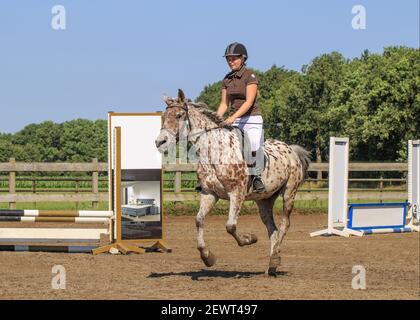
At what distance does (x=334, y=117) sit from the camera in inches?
2594

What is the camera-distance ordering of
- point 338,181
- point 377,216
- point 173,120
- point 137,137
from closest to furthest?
1. point 173,120
2. point 137,137
3. point 338,181
4. point 377,216

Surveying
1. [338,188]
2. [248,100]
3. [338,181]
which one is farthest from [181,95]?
[338,188]

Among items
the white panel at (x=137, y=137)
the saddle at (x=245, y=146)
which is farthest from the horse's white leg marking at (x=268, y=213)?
the white panel at (x=137, y=137)

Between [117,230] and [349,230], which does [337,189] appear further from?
[117,230]

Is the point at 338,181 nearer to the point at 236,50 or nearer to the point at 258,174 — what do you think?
the point at 258,174

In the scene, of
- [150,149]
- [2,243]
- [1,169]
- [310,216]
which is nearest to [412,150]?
[310,216]

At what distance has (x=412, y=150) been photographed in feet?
58.7

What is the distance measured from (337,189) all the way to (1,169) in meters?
10.3

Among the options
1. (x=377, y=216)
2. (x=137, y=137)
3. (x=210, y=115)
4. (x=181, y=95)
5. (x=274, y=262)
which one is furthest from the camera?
(x=377, y=216)

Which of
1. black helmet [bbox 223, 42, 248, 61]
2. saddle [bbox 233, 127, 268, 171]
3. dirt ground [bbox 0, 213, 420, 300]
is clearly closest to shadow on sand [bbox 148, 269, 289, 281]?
dirt ground [bbox 0, 213, 420, 300]

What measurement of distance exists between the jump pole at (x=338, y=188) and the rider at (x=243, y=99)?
21.4ft

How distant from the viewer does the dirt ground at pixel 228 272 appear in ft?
28.4

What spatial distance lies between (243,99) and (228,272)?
2.44 metres

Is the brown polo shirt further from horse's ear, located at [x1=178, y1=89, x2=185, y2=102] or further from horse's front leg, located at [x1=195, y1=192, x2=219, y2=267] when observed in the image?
horse's front leg, located at [x1=195, y1=192, x2=219, y2=267]
